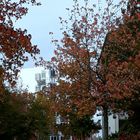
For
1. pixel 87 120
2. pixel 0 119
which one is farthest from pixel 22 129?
pixel 87 120

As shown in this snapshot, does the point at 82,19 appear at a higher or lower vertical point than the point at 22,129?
higher

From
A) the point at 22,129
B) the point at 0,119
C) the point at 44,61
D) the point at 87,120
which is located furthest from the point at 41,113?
the point at 44,61

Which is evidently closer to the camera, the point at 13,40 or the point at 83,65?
the point at 13,40

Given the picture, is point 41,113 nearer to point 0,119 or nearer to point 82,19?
point 0,119

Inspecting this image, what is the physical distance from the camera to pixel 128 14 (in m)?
33.8

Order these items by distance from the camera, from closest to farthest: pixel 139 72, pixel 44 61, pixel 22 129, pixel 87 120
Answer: pixel 139 72 < pixel 44 61 < pixel 87 120 < pixel 22 129

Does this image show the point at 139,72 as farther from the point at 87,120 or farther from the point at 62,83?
the point at 87,120

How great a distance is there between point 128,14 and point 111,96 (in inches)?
219

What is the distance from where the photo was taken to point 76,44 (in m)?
34.0

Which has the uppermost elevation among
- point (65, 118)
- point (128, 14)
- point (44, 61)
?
point (128, 14)

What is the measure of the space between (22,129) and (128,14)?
25.4 m

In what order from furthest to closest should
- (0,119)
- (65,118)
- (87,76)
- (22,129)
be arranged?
(22,129)
(0,119)
(65,118)
(87,76)

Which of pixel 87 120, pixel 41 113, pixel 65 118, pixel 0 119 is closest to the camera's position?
pixel 65 118

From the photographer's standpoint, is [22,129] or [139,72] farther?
[22,129]
